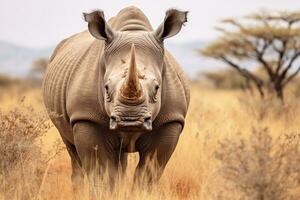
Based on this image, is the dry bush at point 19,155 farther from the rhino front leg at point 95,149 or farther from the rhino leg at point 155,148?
the rhino leg at point 155,148

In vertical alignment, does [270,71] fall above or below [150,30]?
below

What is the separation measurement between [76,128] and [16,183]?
59cm

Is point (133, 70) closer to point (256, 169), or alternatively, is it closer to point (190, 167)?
point (256, 169)

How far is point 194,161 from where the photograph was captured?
23.5 ft

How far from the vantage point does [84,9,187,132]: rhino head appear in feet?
15.3

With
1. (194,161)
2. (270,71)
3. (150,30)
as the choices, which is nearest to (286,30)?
(270,71)

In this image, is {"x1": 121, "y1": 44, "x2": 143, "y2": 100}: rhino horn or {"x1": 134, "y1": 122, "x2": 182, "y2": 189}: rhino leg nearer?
{"x1": 121, "y1": 44, "x2": 143, "y2": 100}: rhino horn

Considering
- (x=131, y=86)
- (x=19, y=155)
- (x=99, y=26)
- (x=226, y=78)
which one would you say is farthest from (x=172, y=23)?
(x=226, y=78)

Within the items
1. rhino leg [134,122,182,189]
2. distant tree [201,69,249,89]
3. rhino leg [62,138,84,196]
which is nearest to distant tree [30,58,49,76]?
distant tree [201,69,249,89]

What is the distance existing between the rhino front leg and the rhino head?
0.32 m

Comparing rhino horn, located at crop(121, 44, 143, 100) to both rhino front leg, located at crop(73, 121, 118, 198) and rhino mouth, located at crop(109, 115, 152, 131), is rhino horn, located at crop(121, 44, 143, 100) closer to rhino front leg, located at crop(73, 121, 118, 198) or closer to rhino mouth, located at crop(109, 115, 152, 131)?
rhino mouth, located at crop(109, 115, 152, 131)

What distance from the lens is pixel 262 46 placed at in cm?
1709

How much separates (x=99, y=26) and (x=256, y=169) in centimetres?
177

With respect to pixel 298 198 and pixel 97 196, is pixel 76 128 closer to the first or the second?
pixel 97 196
